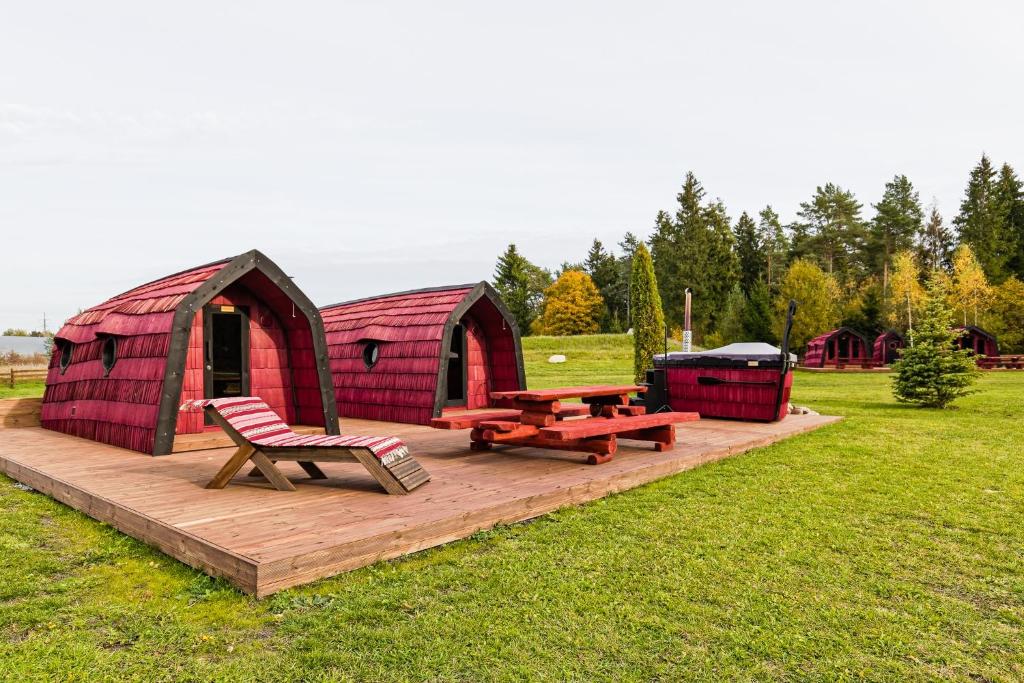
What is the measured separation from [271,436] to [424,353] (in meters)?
5.60

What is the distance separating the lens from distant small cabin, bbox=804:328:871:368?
33.3 m

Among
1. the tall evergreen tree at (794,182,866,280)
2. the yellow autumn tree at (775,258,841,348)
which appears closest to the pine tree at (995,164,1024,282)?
the tall evergreen tree at (794,182,866,280)

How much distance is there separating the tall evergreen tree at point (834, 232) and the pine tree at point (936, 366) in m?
48.1

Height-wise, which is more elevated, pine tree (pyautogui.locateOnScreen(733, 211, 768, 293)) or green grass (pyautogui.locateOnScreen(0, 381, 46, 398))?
pine tree (pyautogui.locateOnScreen(733, 211, 768, 293))

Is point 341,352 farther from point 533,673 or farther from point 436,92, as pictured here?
point 533,673

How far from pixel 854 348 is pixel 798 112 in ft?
92.6

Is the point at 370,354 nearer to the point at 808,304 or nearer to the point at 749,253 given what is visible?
the point at 808,304

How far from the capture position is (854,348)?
35.5 meters

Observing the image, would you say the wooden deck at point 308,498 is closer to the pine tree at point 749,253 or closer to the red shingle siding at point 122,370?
the red shingle siding at point 122,370

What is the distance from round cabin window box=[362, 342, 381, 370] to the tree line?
34.9 metres

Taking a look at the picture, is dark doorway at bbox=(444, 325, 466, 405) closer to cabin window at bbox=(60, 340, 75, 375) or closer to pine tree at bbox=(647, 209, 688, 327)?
cabin window at bbox=(60, 340, 75, 375)

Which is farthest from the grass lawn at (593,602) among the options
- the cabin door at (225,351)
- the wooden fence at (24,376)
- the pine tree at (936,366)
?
the wooden fence at (24,376)

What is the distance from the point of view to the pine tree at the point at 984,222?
45938 millimetres

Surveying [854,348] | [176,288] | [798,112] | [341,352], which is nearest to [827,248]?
[854,348]
